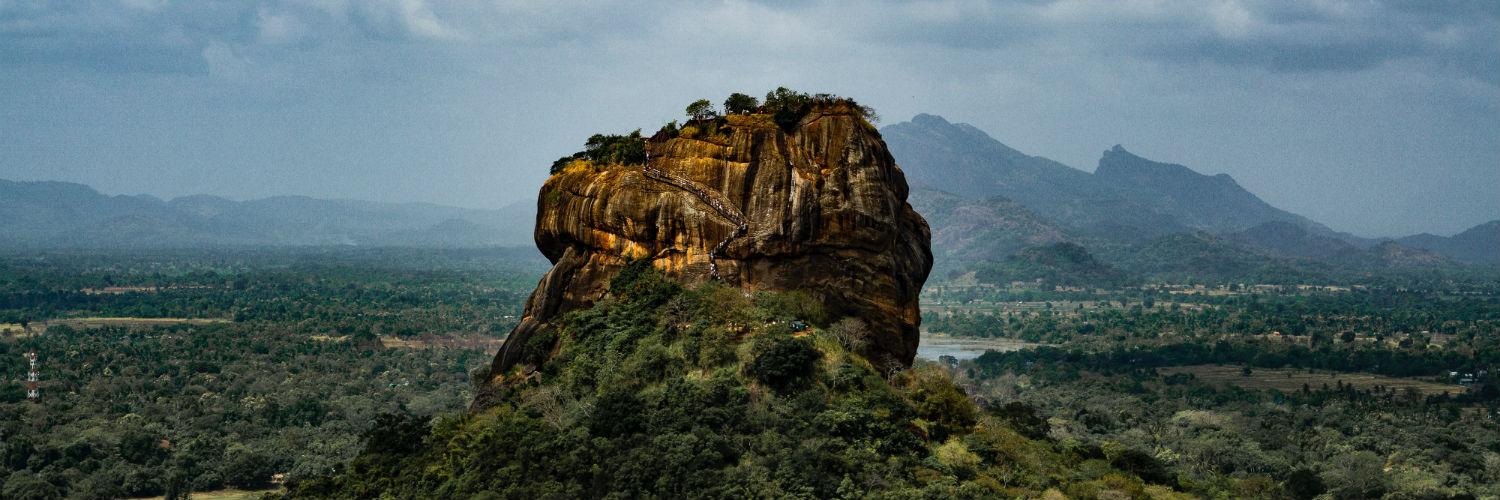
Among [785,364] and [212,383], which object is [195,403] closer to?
[212,383]

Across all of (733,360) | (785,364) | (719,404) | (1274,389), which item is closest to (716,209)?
(733,360)

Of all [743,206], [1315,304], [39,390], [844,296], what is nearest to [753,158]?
[743,206]

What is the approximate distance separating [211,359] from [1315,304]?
148 m

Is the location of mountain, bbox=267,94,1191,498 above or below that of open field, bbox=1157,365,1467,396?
above

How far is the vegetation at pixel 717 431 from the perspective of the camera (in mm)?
29375

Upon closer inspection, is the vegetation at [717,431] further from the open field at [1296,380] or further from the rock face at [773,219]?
the open field at [1296,380]

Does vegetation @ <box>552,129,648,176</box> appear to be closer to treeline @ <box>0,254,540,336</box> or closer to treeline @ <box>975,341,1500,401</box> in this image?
treeline @ <box>975,341,1500,401</box>

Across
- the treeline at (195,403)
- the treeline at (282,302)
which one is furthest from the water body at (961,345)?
the treeline at (195,403)

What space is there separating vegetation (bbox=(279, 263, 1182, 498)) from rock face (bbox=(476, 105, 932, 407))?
1048 millimetres

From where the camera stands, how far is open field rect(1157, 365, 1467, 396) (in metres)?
93.5

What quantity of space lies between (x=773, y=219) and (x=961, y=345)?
10090 cm

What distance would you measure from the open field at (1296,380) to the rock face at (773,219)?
6802 centimetres

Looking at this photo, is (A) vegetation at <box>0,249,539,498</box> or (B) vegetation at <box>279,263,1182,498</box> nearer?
(B) vegetation at <box>279,263,1182,498</box>

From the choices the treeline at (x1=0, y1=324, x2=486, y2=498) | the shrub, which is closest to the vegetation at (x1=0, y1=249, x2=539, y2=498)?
the treeline at (x1=0, y1=324, x2=486, y2=498)
